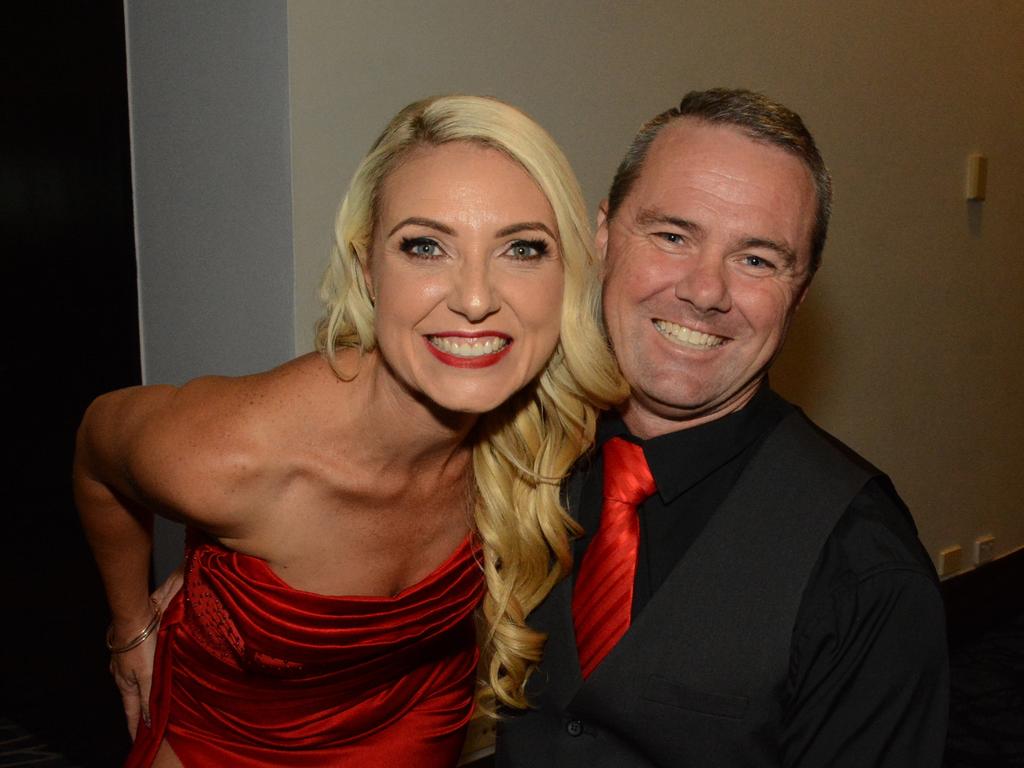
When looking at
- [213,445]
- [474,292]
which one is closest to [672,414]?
[474,292]

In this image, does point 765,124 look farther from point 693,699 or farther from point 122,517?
point 122,517

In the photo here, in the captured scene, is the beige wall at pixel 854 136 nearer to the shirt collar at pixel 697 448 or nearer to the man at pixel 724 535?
the man at pixel 724 535

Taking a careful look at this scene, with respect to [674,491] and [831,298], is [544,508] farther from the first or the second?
[831,298]

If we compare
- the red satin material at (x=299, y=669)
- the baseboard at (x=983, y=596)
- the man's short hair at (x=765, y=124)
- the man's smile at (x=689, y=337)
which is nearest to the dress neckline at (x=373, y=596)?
the red satin material at (x=299, y=669)

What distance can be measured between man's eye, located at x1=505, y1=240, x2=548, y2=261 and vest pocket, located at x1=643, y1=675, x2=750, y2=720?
2.23ft

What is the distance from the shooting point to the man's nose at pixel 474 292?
1.48 m

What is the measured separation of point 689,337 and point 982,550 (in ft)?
11.7

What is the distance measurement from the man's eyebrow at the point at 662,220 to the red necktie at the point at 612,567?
394 millimetres

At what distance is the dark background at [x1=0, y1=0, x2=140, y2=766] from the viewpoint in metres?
2.53

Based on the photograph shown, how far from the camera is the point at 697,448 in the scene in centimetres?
170

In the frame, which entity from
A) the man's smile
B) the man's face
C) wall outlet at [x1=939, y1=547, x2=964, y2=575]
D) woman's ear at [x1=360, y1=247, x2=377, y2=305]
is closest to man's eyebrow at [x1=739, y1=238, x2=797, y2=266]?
the man's face

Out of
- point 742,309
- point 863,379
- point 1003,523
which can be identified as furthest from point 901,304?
point 742,309

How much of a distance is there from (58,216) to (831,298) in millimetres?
2631

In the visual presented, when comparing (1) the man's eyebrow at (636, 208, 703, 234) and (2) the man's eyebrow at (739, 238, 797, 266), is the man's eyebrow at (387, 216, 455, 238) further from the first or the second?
(2) the man's eyebrow at (739, 238, 797, 266)
